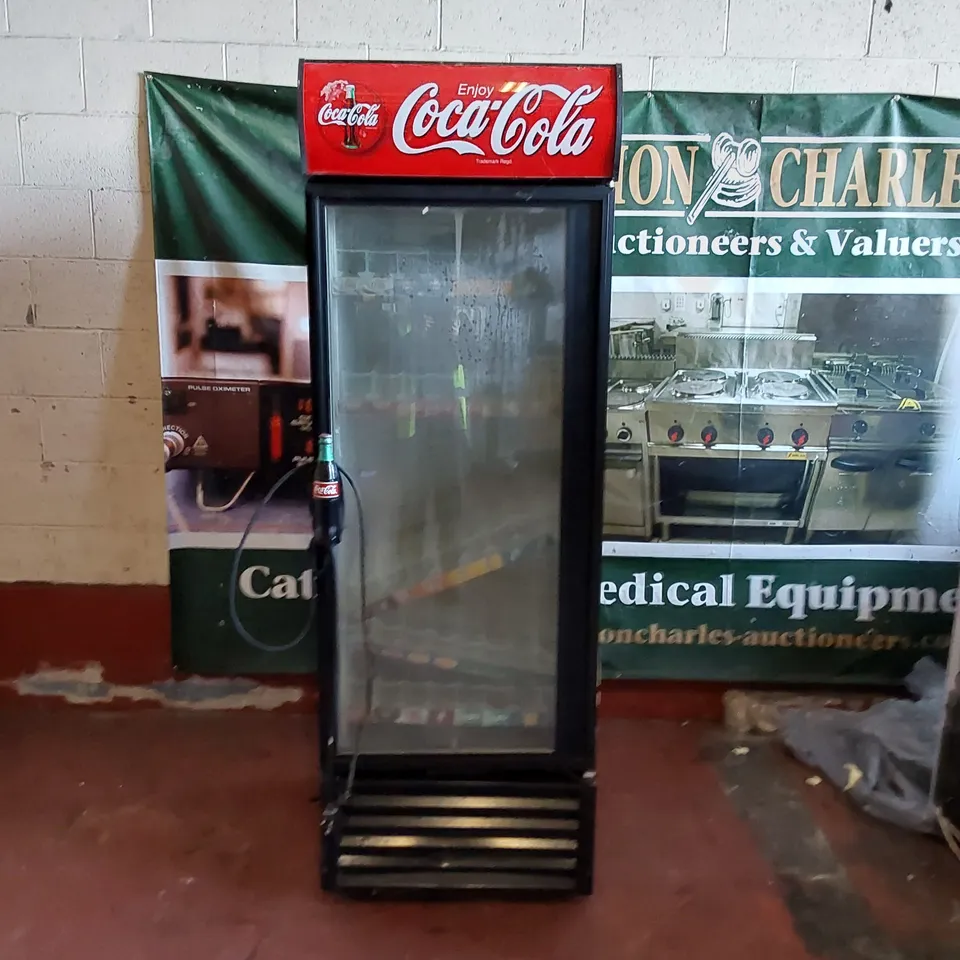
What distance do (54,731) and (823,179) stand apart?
9.01 feet

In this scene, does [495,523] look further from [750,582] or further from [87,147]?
[87,147]

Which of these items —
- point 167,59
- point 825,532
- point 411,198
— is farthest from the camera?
point 825,532

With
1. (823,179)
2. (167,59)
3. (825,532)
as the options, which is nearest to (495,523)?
(825,532)

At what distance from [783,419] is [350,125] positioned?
4.93 ft

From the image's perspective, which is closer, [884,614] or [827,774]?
[827,774]

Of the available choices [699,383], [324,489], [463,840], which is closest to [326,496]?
[324,489]

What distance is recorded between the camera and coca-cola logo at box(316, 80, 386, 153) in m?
1.65

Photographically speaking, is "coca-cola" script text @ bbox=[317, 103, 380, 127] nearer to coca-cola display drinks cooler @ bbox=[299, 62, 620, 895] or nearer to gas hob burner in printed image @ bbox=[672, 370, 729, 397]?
coca-cola display drinks cooler @ bbox=[299, 62, 620, 895]

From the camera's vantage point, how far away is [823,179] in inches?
95.3

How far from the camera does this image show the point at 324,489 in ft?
5.90

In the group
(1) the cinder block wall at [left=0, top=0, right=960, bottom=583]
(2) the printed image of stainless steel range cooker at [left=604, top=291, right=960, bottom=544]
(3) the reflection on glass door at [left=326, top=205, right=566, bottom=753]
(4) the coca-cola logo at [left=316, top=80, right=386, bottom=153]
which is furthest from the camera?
(2) the printed image of stainless steel range cooker at [left=604, top=291, right=960, bottom=544]

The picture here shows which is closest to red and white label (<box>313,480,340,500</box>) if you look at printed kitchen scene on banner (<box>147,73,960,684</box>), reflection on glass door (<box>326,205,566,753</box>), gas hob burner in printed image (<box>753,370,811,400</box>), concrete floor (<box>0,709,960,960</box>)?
reflection on glass door (<box>326,205,566,753</box>)

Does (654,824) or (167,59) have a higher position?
(167,59)

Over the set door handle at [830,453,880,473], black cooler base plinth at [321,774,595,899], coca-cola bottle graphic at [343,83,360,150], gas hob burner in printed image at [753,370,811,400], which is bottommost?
black cooler base plinth at [321,774,595,899]
